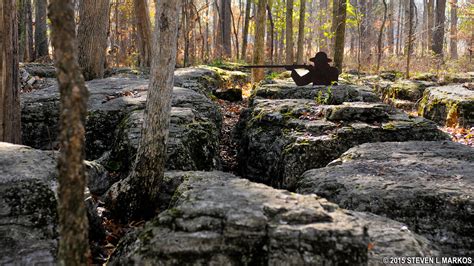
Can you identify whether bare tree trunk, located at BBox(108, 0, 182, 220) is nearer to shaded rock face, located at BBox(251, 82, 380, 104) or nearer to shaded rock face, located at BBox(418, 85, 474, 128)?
shaded rock face, located at BBox(251, 82, 380, 104)

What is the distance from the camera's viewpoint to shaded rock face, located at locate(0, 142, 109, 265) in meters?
2.43

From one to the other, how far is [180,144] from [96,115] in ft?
5.51

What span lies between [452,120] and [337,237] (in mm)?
6156

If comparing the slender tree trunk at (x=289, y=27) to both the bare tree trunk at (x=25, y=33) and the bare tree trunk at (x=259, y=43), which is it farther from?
the bare tree trunk at (x=25, y=33)

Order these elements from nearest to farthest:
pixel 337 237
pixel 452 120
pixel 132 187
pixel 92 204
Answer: pixel 337 237, pixel 92 204, pixel 132 187, pixel 452 120

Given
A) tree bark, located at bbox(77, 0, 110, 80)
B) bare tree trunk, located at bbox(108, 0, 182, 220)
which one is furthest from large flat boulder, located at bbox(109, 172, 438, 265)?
tree bark, located at bbox(77, 0, 110, 80)

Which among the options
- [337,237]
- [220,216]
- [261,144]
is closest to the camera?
[337,237]

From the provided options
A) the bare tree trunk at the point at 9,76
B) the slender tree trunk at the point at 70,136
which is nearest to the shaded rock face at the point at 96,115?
the bare tree trunk at the point at 9,76

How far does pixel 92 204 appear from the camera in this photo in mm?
3193

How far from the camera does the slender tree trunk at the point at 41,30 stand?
17.3 metres

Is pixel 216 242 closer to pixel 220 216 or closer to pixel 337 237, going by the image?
pixel 220 216

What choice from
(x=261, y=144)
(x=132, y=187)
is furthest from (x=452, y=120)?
(x=132, y=187)

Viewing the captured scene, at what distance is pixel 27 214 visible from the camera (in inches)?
102

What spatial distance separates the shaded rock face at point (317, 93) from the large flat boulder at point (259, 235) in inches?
167
